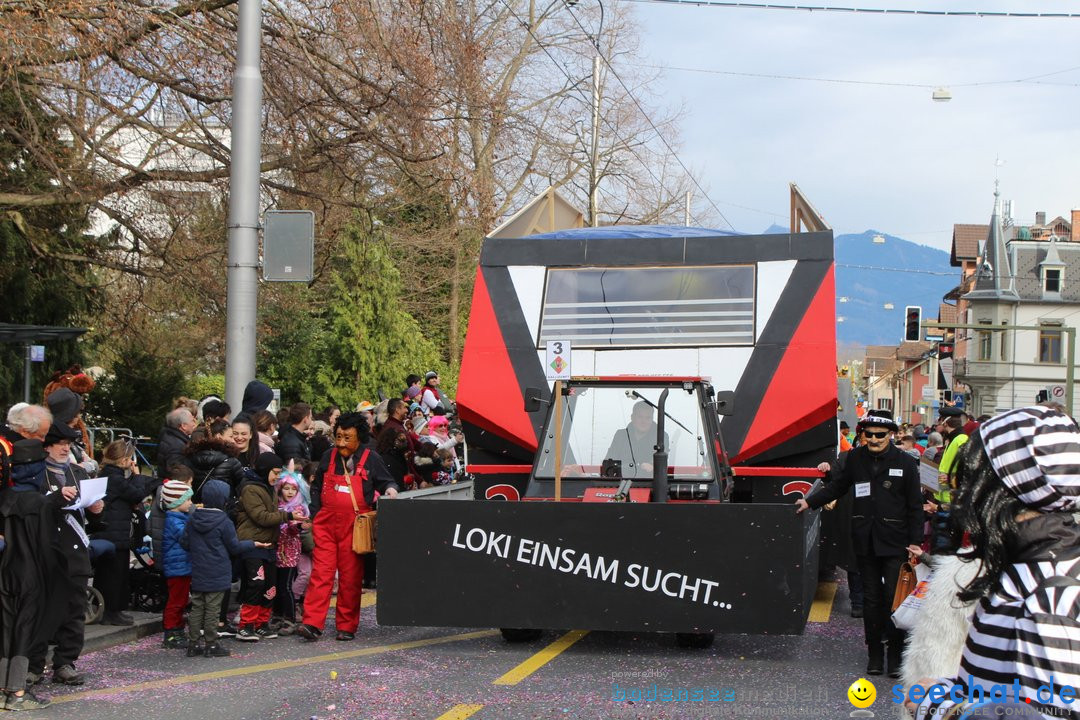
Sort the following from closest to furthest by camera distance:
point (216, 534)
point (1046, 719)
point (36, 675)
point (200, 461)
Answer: point (1046, 719) < point (36, 675) < point (216, 534) < point (200, 461)

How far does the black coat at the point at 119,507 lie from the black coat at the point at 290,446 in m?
1.92

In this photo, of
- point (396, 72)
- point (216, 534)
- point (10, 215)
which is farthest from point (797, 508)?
point (10, 215)

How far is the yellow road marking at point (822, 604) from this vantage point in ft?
37.2

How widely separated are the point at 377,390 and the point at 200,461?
19.5 meters

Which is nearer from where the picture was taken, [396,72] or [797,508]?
[797,508]

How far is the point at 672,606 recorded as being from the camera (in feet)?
28.5

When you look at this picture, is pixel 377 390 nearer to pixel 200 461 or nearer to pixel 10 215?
pixel 10 215

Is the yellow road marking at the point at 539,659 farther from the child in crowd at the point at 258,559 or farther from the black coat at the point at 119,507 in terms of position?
the black coat at the point at 119,507

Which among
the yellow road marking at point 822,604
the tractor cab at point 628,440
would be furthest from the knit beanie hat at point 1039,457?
the yellow road marking at point 822,604

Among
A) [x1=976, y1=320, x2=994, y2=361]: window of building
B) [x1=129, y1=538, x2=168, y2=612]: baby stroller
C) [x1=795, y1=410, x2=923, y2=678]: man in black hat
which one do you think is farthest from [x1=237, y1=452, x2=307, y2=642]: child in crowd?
[x1=976, y1=320, x2=994, y2=361]: window of building

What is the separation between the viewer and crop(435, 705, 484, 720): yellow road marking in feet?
23.8

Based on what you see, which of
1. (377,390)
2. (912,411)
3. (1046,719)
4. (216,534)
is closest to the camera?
(1046,719)

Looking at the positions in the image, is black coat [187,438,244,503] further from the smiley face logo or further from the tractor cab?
the smiley face logo

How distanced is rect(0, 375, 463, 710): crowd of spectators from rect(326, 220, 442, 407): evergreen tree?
18112 millimetres
